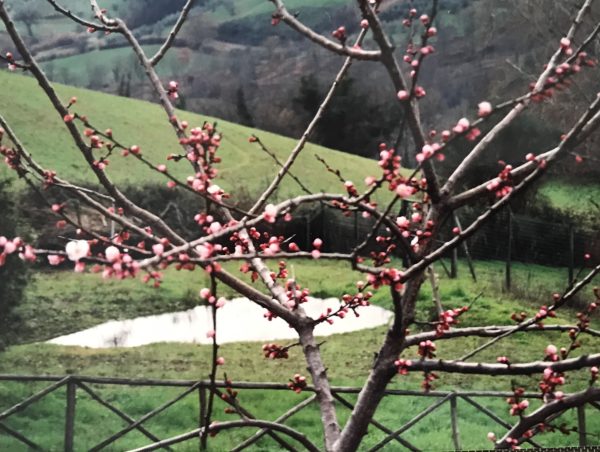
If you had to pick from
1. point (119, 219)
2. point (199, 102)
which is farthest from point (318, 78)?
point (119, 219)

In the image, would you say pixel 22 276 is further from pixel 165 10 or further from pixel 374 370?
pixel 374 370

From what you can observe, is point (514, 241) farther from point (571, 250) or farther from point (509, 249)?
point (571, 250)

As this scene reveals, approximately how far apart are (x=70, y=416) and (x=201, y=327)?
A: 54 centimetres

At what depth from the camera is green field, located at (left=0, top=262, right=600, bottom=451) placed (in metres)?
3.09

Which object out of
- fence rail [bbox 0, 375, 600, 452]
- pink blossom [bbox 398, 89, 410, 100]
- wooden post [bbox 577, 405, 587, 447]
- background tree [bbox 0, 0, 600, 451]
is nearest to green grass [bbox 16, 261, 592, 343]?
fence rail [bbox 0, 375, 600, 452]

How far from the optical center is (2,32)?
3.29 m

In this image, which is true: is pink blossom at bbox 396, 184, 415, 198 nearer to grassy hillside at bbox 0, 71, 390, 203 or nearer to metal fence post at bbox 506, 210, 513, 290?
grassy hillside at bbox 0, 71, 390, 203

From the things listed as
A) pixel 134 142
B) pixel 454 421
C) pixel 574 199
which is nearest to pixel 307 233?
pixel 134 142

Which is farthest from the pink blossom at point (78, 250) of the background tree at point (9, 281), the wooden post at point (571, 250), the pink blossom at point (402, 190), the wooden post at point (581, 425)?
the wooden post at point (581, 425)

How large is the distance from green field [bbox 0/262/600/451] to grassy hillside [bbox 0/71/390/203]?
0.34 meters

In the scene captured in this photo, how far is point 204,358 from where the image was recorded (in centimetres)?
316

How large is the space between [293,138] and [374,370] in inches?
53.0

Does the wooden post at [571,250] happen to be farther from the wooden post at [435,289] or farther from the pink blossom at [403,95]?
the pink blossom at [403,95]

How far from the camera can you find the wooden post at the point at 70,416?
3.10m
